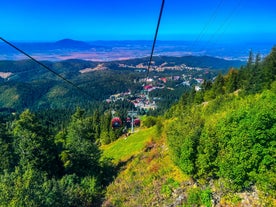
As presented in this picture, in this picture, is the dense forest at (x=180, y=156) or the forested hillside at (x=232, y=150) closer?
the forested hillside at (x=232, y=150)

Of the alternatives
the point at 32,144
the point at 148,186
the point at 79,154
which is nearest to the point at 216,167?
the point at 148,186

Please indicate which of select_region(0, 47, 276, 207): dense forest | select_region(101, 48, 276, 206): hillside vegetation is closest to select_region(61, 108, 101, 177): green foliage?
select_region(0, 47, 276, 207): dense forest

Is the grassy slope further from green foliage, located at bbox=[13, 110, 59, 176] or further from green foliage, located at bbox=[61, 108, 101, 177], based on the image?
green foliage, located at bbox=[13, 110, 59, 176]

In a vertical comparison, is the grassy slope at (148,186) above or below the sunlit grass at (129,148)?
above

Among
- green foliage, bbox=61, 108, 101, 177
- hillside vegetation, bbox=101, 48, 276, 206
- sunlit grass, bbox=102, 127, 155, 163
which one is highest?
hillside vegetation, bbox=101, 48, 276, 206

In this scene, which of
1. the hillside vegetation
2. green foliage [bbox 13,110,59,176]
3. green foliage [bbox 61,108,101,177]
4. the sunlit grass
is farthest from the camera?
the sunlit grass

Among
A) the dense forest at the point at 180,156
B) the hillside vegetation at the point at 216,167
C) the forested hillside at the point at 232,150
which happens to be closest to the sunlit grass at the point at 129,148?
the dense forest at the point at 180,156

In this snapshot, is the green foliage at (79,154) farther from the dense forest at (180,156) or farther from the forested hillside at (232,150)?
the forested hillside at (232,150)

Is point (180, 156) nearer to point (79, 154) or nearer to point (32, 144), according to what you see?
point (79, 154)

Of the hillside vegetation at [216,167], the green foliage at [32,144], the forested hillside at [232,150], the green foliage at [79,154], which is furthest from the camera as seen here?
the green foliage at [79,154]

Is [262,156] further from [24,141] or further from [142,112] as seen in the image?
[142,112]

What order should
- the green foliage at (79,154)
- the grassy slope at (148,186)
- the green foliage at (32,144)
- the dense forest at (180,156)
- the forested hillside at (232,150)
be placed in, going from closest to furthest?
the forested hillside at (232,150), the dense forest at (180,156), the grassy slope at (148,186), the green foliage at (32,144), the green foliage at (79,154)
